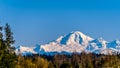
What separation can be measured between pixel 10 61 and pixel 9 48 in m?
3.03

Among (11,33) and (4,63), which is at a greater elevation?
(11,33)

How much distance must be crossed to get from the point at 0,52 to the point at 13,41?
7880mm

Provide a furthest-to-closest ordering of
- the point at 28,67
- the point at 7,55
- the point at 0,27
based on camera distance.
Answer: the point at 28,67 < the point at 7,55 < the point at 0,27

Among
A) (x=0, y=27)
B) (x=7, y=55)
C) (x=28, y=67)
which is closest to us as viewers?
(x=0, y=27)

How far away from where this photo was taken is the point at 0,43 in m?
77.6

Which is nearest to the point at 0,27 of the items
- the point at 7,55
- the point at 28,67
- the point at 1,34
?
the point at 1,34

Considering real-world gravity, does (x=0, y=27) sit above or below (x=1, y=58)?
above

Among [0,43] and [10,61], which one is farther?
[10,61]

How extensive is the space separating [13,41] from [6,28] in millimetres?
2692

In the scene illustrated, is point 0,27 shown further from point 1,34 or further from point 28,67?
point 28,67

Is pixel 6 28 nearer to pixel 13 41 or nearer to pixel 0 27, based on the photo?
pixel 13 41

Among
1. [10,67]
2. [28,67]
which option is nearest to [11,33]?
[10,67]

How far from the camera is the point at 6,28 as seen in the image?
8481 cm

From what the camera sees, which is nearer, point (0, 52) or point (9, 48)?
point (0, 52)
